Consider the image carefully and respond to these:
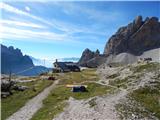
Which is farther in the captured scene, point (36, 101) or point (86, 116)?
point (36, 101)

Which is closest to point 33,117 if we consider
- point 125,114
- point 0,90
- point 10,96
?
point 125,114

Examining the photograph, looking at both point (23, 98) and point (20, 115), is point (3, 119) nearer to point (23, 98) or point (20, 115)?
point (20, 115)

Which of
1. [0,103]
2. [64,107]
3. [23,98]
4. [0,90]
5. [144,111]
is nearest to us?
[144,111]

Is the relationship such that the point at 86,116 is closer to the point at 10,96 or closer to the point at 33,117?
the point at 33,117

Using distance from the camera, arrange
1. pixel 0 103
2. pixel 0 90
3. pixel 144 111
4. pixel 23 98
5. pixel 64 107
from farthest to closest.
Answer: pixel 0 90 → pixel 23 98 → pixel 0 103 → pixel 64 107 → pixel 144 111

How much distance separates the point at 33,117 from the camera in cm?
6272

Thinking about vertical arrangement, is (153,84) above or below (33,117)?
above

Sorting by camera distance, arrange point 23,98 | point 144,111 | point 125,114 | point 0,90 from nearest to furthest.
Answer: point 125,114 < point 144,111 < point 23,98 < point 0,90

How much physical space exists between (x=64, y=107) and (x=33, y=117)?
8247mm

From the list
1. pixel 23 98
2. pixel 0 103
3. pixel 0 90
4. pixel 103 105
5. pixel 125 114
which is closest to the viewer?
pixel 125 114

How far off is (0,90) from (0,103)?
2019cm

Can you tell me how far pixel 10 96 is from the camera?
9638 centimetres

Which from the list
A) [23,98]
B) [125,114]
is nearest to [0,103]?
[23,98]

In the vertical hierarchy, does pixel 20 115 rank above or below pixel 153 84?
below
